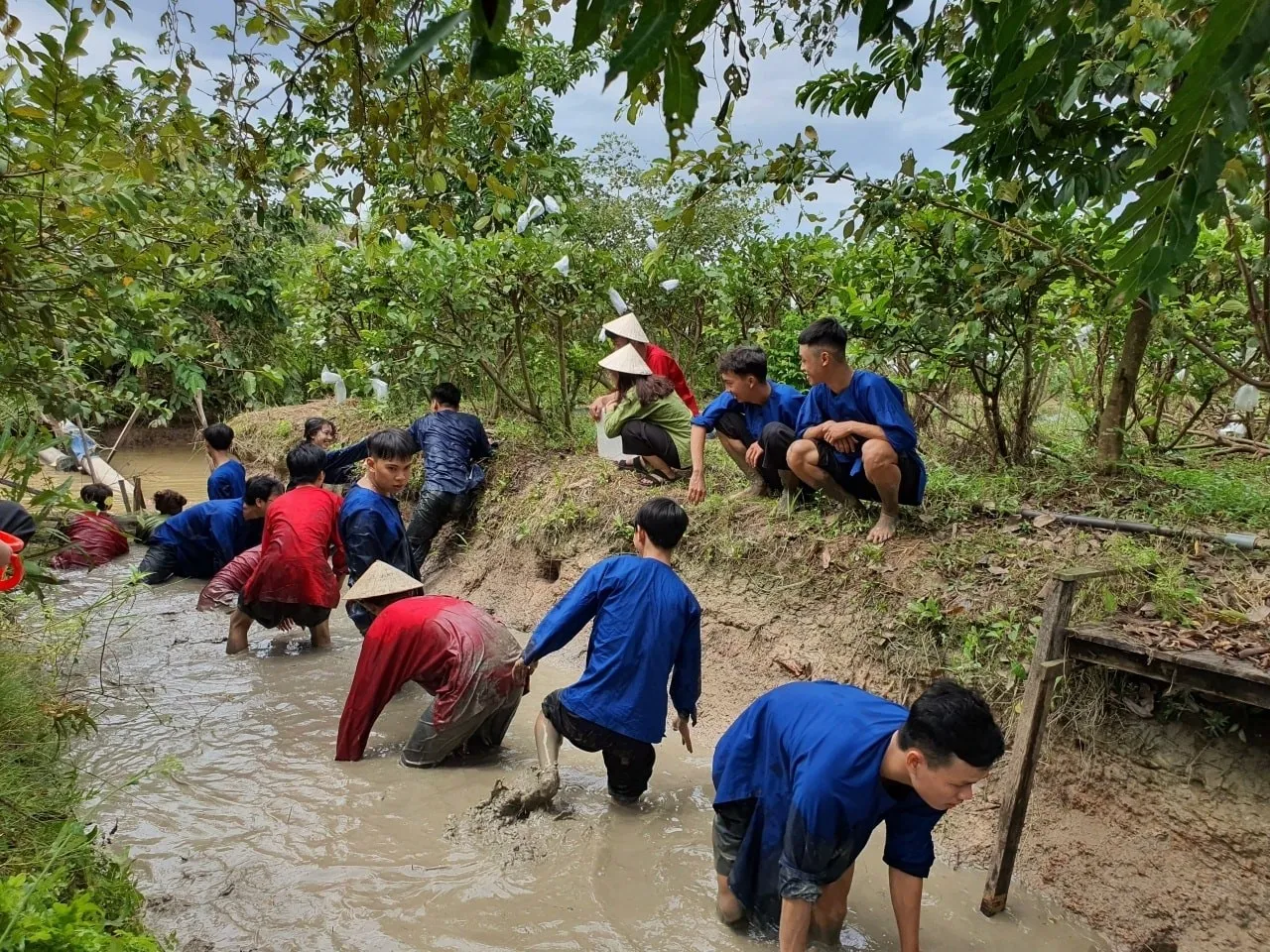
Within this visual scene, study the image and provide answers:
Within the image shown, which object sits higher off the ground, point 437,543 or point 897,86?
point 897,86

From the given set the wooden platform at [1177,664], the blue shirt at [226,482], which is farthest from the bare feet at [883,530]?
the blue shirt at [226,482]

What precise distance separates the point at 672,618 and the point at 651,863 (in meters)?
1.01

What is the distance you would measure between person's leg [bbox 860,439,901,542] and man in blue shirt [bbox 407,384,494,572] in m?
4.04

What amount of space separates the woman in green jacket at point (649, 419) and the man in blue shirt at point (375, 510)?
1.79 m

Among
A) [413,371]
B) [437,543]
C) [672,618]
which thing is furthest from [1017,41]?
[413,371]

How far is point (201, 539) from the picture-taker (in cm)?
784

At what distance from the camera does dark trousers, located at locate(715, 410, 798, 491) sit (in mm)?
5336

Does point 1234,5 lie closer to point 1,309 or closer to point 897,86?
point 897,86

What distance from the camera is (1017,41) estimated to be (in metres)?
1.88

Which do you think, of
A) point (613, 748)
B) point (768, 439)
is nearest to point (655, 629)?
point (613, 748)

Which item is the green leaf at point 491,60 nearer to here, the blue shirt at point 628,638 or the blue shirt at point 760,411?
the blue shirt at point 628,638

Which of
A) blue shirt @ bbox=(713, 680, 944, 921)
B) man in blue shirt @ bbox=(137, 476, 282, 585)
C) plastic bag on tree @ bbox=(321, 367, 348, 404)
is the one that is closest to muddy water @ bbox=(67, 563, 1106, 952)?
blue shirt @ bbox=(713, 680, 944, 921)

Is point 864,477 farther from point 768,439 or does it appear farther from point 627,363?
point 627,363

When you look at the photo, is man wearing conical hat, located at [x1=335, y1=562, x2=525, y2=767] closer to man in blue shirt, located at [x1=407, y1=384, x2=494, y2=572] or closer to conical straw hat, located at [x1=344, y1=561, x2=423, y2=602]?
conical straw hat, located at [x1=344, y1=561, x2=423, y2=602]
